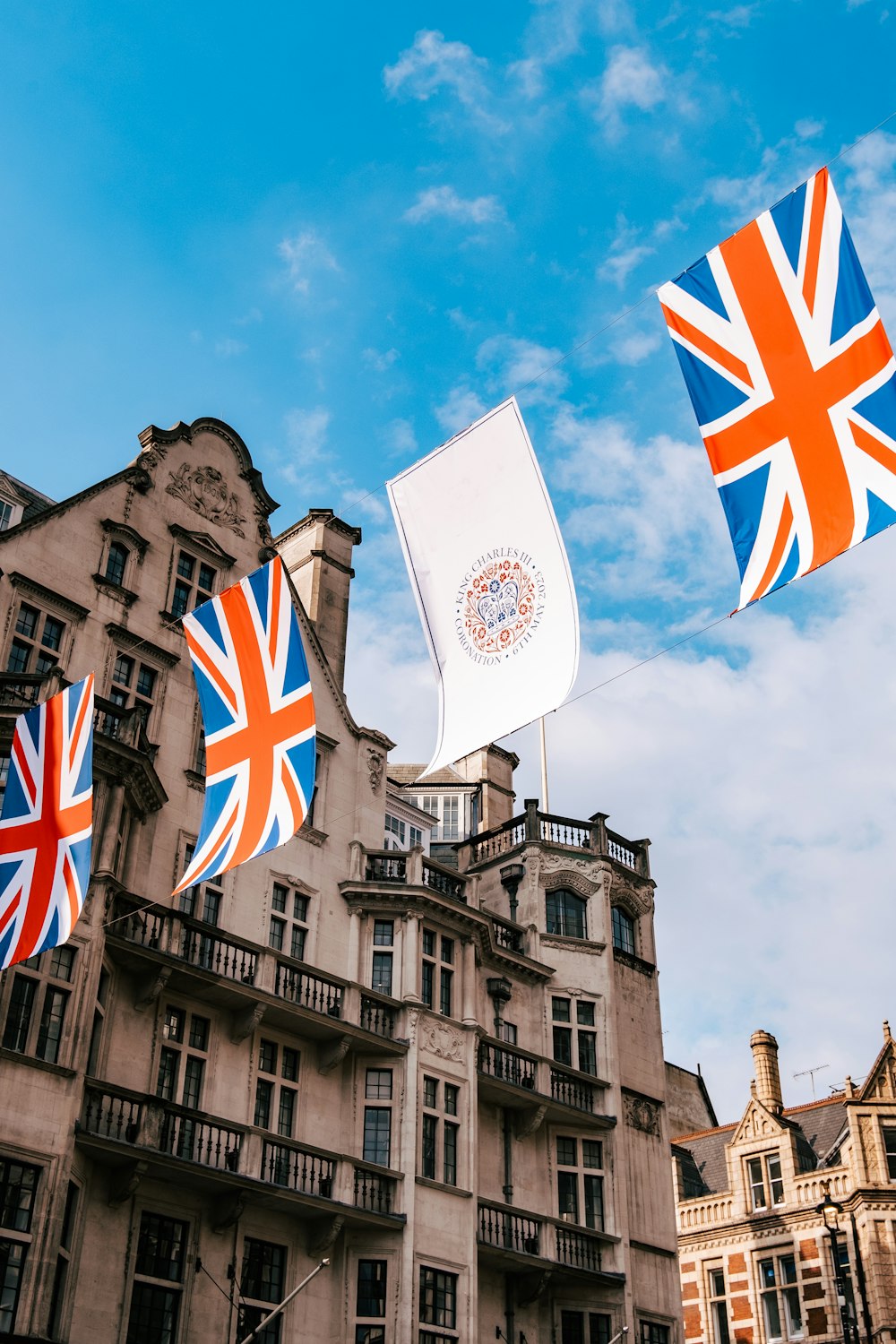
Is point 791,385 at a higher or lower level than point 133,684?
lower

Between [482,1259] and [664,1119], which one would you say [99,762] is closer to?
[482,1259]

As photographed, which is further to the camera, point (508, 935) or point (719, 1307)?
point (719, 1307)

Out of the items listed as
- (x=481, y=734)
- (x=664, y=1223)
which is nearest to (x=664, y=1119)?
(x=664, y=1223)

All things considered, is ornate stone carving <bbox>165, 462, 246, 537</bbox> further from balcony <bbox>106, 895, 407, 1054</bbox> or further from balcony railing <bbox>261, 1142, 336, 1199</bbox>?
balcony railing <bbox>261, 1142, 336, 1199</bbox>

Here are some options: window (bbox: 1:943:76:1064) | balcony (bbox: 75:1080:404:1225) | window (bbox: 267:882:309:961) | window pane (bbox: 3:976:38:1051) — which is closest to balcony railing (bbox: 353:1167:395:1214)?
balcony (bbox: 75:1080:404:1225)

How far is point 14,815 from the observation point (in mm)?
22938

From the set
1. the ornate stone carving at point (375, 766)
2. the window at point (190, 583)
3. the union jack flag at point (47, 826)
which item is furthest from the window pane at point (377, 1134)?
the window at point (190, 583)

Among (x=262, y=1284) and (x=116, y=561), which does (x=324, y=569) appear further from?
(x=262, y=1284)

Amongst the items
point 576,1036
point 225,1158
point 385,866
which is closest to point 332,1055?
point 225,1158

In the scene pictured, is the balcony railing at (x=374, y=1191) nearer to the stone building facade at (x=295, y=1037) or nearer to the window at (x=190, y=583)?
the stone building facade at (x=295, y=1037)

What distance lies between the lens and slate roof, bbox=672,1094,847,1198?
50.0m

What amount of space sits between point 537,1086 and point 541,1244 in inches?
151

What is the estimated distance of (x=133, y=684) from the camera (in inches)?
1268

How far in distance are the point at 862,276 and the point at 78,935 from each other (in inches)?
716
